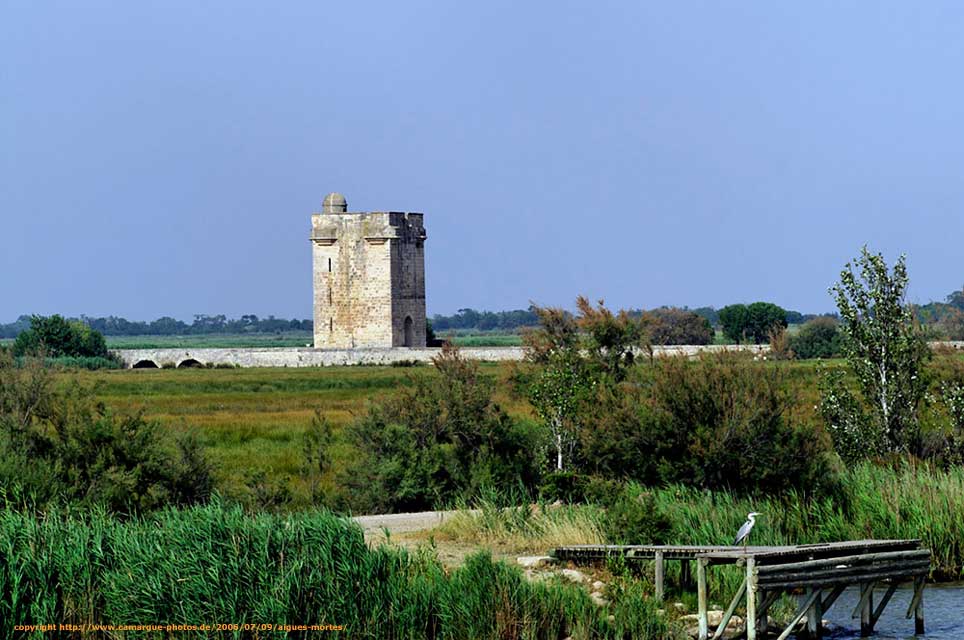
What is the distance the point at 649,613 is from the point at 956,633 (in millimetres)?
3085

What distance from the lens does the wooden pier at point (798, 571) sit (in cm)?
1284

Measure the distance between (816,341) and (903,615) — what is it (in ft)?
146

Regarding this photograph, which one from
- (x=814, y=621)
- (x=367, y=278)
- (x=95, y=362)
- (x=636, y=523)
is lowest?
(x=814, y=621)

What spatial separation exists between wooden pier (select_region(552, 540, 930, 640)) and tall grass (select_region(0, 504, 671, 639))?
0.81 m

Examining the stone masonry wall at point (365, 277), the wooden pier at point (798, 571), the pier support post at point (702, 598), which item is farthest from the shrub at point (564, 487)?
the stone masonry wall at point (365, 277)

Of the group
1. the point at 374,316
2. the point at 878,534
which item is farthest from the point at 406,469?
the point at 374,316

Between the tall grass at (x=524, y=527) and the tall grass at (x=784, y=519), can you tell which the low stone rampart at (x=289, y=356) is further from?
the tall grass at (x=524, y=527)

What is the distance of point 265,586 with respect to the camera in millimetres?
11781

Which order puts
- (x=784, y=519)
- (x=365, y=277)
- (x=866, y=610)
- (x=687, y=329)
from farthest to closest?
1. (x=687, y=329)
2. (x=365, y=277)
3. (x=784, y=519)
4. (x=866, y=610)

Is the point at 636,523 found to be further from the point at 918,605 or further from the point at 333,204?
the point at 333,204

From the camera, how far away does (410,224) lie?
57.2 metres

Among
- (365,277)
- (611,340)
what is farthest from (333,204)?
(611,340)

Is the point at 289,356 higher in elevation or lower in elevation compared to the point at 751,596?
higher

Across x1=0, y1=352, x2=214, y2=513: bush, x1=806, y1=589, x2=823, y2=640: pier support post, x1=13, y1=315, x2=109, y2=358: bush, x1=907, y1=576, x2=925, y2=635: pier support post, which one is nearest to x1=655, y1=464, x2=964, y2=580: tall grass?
x1=806, y1=589, x2=823, y2=640: pier support post
